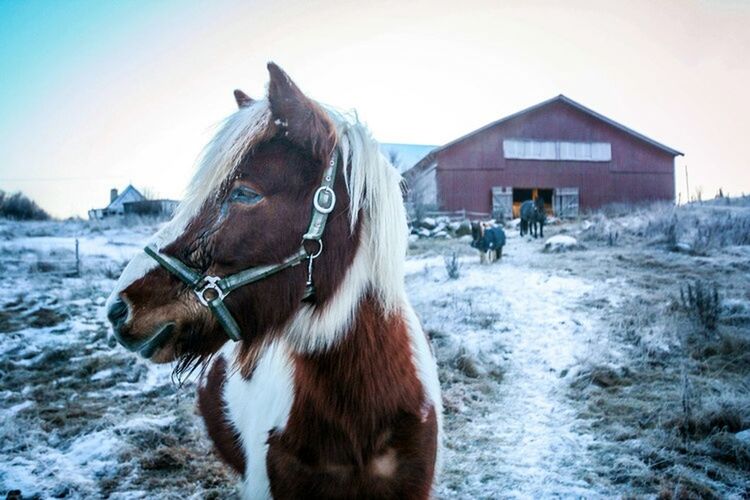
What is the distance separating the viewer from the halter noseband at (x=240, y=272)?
161 centimetres

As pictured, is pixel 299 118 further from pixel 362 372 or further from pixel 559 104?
pixel 559 104

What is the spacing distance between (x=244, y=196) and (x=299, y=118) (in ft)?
1.30

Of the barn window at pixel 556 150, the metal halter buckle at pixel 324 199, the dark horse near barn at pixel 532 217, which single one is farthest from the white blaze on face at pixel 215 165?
the barn window at pixel 556 150

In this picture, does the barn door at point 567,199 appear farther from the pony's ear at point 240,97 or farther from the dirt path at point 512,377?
the pony's ear at point 240,97

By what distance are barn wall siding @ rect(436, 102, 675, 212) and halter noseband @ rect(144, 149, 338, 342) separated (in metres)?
24.2

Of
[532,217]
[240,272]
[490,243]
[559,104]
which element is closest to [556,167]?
[559,104]

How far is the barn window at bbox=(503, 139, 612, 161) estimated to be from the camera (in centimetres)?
2623

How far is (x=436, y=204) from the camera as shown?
25.2m

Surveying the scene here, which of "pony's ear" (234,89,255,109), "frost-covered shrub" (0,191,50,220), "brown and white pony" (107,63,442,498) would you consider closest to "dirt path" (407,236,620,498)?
"brown and white pony" (107,63,442,498)

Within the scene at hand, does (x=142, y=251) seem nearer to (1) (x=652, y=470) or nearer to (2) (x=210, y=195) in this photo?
(2) (x=210, y=195)

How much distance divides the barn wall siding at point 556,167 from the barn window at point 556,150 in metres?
0.27

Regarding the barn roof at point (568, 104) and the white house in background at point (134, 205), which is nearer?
the barn roof at point (568, 104)

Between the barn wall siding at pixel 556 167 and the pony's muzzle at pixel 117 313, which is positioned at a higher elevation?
the barn wall siding at pixel 556 167

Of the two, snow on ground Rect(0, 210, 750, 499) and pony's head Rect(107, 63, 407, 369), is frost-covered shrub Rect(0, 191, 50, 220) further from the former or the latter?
pony's head Rect(107, 63, 407, 369)
